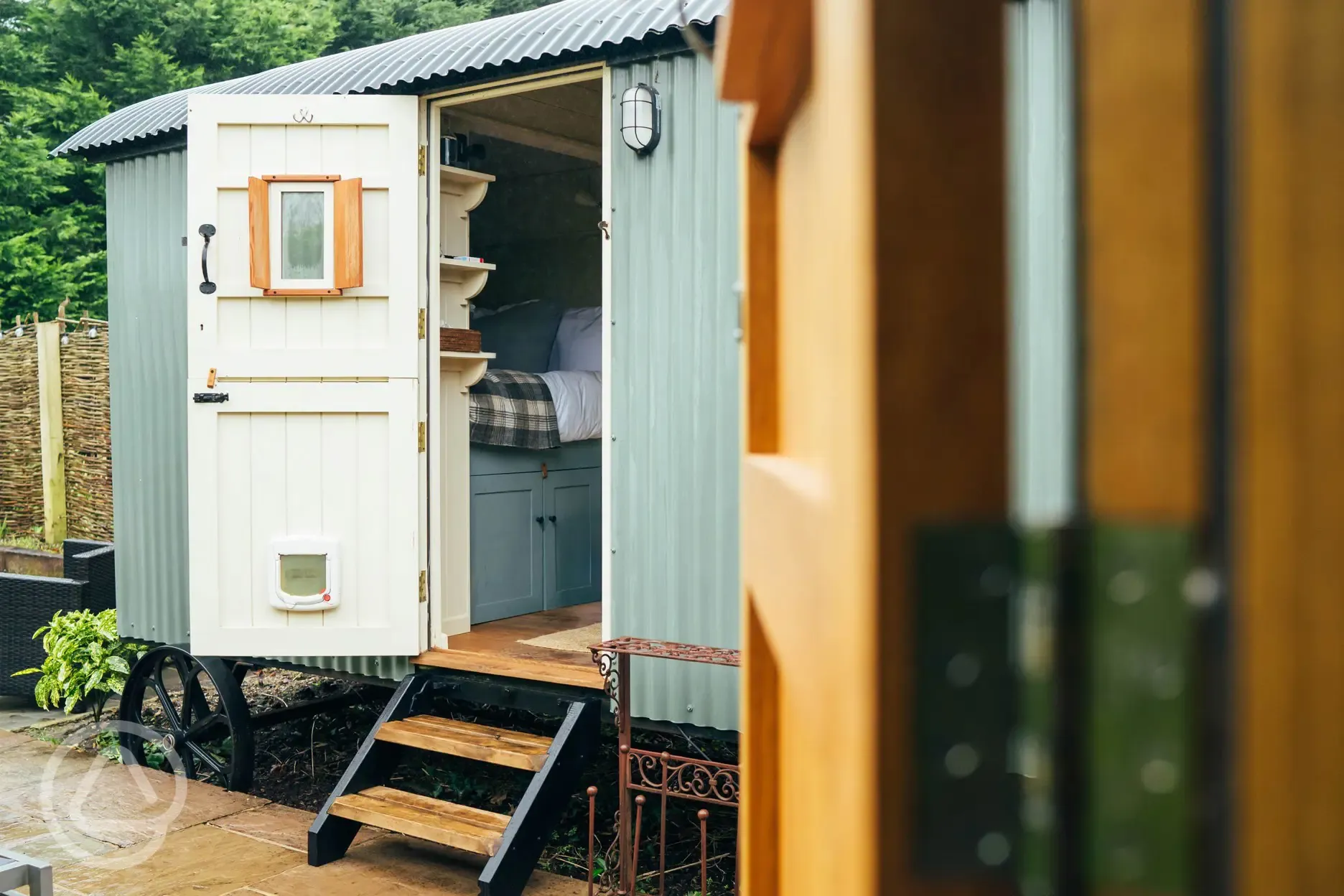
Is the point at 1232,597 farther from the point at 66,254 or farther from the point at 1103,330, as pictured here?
the point at 66,254

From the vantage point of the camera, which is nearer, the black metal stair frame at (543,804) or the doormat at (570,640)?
the black metal stair frame at (543,804)

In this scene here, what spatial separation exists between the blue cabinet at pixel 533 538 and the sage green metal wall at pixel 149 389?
55.0 inches

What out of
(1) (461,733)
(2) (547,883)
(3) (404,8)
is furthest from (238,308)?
(3) (404,8)

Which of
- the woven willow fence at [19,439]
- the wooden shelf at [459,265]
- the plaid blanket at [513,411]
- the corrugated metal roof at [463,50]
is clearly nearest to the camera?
the corrugated metal roof at [463,50]

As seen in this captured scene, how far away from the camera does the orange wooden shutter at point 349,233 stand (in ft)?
13.9

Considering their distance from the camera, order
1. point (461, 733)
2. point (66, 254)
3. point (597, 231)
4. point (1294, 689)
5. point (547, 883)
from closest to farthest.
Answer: point (1294, 689) → point (547, 883) → point (461, 733) → point (597, 231) → point (66, 254)

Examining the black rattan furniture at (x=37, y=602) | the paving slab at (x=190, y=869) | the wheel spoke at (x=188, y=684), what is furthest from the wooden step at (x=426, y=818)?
the black rattan furniture at (x=37, y=602)

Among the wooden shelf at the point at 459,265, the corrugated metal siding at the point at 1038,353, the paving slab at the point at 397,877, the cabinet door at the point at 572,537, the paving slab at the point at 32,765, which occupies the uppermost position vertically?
the wooden shelf at the point at 459,265

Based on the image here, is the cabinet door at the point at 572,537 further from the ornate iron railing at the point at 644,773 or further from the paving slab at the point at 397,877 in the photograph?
the ornate iron railing at the point at 644,773

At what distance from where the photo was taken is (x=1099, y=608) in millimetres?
346

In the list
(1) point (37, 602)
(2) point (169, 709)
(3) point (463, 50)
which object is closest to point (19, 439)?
(1) point (37, 602)

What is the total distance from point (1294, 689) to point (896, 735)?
120mm

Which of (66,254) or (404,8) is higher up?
(404,8)

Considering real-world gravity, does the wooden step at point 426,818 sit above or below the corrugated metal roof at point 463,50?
below
